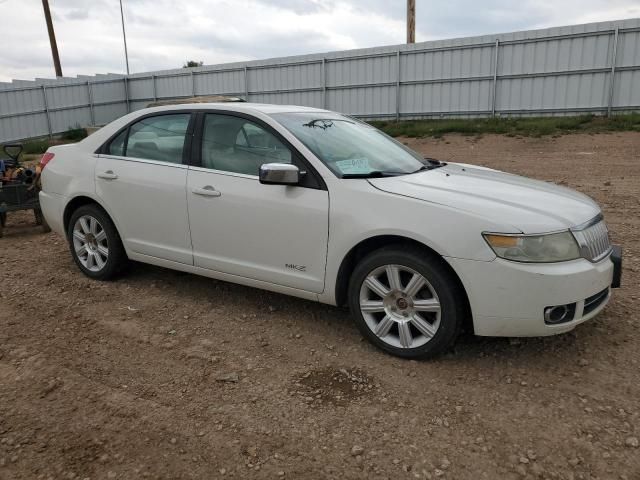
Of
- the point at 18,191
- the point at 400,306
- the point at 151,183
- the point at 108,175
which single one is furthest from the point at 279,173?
the point at 18,191

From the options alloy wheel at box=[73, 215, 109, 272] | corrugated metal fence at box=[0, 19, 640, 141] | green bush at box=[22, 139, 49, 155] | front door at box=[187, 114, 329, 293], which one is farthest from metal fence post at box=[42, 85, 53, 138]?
front door at box=[187, 114, 329, 293]

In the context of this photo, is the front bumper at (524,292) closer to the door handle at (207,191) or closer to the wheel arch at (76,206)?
the door handle at (207,191)

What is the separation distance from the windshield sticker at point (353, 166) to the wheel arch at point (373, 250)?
51cm

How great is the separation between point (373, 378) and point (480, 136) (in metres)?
13.6

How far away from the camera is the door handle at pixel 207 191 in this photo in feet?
13.1

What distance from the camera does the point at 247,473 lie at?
2.46 metres

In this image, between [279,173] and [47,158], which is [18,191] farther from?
[279,173]

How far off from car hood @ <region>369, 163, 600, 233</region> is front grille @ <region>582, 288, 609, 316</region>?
444 mm

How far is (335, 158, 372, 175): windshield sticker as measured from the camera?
3.67 meters

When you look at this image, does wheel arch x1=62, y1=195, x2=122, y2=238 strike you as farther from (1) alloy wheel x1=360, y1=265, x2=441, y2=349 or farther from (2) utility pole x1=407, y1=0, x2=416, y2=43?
(2) utility pole x1=407, y1=0, x2=416, y2=43

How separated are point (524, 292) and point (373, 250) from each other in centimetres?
95

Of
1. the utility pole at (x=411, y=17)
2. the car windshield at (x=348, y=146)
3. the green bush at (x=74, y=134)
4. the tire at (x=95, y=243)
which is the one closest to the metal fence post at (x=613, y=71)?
the utility pole at (x=411, y=17)

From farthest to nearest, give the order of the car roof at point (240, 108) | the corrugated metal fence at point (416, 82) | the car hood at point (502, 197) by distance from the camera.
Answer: the corrugated metal fence at point (416, 82) < the car roof at point (240, 108) < the car hood at point (502, 197)

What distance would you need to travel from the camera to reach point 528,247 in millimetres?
3016
